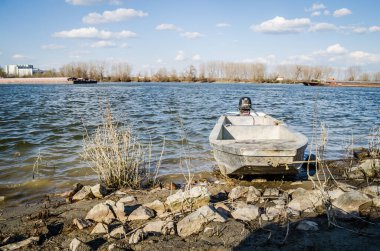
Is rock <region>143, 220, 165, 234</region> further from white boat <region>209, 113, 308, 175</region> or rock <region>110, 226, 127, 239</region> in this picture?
white boat <region>209, 113, 308, 175</region>

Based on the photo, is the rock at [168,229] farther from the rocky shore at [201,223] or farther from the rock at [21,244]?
the rock at [21,244]

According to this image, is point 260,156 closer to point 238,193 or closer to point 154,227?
point 238,193

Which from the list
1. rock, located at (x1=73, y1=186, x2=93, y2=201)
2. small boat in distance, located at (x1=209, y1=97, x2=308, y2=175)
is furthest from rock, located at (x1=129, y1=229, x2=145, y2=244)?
small boat in distance, located at (x1=209, y1=97, x2=308, y2=175)

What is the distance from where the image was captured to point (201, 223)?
3848mm

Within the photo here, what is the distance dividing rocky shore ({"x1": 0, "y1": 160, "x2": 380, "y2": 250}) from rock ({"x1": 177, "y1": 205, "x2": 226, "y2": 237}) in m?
0.01

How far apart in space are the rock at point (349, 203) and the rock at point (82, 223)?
3219mm

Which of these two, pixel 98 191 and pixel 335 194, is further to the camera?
pixel 98 191

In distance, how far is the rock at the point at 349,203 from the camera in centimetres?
418

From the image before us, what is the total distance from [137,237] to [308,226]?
1.97 metres

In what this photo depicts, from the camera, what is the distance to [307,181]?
6.80 metres

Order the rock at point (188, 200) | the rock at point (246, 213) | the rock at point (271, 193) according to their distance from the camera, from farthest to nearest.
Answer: the rock at point (271, 193)
the rock at point (188, 200)
the rock at point (246, 213)

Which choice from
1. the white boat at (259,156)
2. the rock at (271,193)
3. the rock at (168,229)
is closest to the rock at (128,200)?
the rock at (168,229)

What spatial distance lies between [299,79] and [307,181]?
297ft

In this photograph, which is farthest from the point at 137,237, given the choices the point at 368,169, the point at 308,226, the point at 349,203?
the point at 368,169
